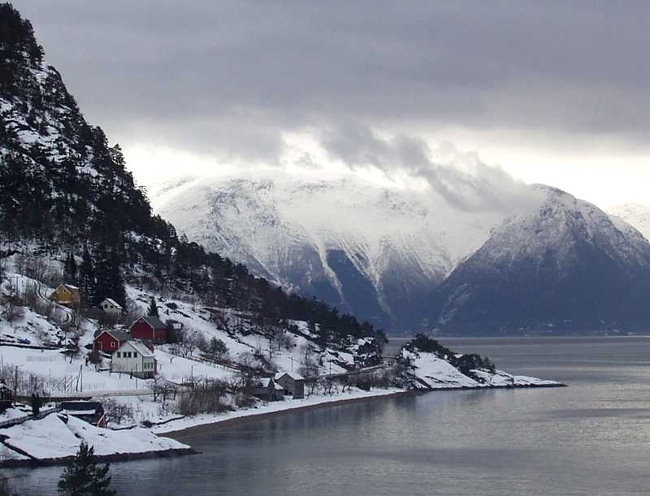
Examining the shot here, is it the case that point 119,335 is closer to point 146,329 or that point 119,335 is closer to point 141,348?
point 141,348

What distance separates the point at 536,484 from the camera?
97.4 metres

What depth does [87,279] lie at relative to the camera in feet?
552

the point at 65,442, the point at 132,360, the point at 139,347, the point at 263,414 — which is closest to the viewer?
the point at 65,442

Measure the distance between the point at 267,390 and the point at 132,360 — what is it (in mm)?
23424

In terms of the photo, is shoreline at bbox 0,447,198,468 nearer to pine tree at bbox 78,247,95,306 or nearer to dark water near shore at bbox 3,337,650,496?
dark water near shore at bbox 3,337,650,496

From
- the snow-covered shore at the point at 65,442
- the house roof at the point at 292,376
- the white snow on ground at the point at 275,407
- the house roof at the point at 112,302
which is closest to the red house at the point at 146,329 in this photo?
the house roof at the point at 112,302

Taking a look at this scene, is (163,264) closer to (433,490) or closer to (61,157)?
(61,157)

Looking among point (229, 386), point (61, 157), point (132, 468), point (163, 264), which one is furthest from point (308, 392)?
point (132, 468)

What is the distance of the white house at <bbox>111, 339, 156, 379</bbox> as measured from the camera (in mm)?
138000

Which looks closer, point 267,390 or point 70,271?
point 267,390

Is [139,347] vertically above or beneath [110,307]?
beneath

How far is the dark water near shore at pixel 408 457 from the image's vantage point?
9469cm

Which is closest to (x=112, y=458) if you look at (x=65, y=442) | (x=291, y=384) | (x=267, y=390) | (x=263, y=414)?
(x=65, y=442)

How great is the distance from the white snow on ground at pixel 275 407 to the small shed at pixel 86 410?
7.87 m
